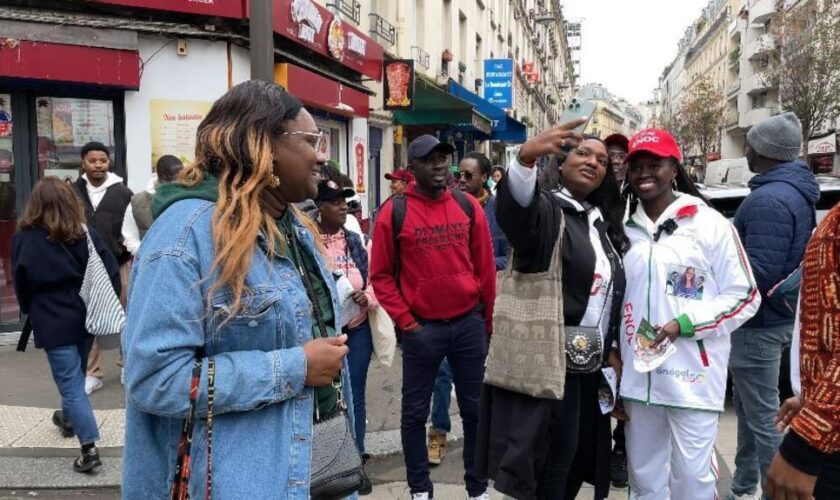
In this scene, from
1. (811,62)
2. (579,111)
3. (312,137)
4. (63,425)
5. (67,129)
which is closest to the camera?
(312,137)

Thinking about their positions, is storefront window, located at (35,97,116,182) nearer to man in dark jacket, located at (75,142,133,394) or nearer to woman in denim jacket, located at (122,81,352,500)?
man in dark jacket, located at (75,142,133,394)

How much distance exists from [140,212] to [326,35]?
5395 millimetres

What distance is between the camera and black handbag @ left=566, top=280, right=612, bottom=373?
290 centimetres

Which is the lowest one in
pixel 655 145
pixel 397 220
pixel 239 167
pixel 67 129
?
pixel 397 220

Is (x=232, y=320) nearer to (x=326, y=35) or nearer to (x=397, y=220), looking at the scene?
(x=397, y=220)

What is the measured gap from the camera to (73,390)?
4.20 m

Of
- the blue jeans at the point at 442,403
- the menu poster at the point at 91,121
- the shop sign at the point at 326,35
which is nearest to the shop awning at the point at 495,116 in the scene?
the shop sign at the point at 326,35

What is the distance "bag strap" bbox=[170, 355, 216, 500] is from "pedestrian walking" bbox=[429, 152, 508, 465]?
227 centimetres

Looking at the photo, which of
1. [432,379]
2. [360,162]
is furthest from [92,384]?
[360,162]

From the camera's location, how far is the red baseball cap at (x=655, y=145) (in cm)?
308

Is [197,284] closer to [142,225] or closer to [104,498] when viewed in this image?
[104,498]

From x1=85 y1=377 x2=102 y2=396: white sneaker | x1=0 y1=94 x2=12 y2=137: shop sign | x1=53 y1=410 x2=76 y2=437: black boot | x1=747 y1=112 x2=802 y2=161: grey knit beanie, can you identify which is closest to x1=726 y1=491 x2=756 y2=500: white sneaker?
x1=747 y1=112 x2=802 y2=161: grey knit beanie

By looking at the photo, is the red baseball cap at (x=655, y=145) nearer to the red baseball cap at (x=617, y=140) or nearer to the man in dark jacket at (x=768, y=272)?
the red baseball cap at (x=617, y=140)

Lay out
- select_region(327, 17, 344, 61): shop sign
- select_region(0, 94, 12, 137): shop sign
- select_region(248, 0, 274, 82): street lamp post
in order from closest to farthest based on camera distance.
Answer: select_region(248, 0, 274, 82): street lamp post
select_region(0, 94, 12, 137): shop sign
select_region(327, 17, 344, 61): shop sign
